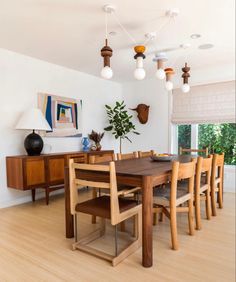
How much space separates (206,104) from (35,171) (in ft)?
11.1

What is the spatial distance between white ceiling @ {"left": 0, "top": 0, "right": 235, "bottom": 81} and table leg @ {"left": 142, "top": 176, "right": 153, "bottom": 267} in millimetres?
1787

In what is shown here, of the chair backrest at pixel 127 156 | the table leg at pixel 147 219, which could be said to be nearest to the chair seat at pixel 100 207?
the table leg at pixel 147 219

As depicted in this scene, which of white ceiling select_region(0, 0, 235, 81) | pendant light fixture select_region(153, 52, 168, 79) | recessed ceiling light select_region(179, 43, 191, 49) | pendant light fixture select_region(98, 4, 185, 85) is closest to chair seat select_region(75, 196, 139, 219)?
pendant light fixture select_region(98, 4, 185, 85)

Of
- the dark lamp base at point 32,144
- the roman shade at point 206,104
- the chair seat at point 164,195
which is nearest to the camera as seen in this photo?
the chair seat at point 164,195

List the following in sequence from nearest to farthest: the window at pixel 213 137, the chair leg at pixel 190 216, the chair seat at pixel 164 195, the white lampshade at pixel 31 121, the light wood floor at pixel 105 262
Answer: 1. the light wood floor at pixel 105 262
2. the chair seat at pixel 164 195
3. the chair leg at pixel 190 216
4. the white lampshade at pixel 31 121
5. the window at pixel 213 137

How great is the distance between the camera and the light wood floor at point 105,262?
1672 mm

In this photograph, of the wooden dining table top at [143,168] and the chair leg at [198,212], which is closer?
the wooden dining table top at [143,168]

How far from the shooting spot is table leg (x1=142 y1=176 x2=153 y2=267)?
177cm

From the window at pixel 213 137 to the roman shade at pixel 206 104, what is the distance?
0.64 feet

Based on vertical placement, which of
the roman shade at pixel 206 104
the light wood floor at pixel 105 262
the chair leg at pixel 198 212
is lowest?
the light wood floor at pixel 105 262

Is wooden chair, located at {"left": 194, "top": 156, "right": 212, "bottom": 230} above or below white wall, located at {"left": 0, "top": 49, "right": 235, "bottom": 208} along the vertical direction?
below

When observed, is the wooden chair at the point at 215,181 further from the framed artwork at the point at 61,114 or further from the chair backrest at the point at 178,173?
the framed artwork at the point at 61,114

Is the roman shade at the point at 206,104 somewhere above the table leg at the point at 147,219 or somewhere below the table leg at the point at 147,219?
above

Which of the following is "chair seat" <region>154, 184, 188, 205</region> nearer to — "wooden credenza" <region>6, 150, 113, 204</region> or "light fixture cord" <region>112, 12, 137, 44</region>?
"wooden credenza" <region>6, 150, 113, 204</region>
